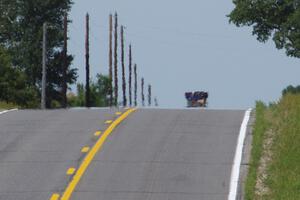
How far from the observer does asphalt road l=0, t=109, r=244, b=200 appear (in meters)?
20.9

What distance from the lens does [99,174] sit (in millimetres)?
22281

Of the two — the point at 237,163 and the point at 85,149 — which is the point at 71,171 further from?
the point at 237,163

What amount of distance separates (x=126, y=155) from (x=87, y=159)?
2.92ft

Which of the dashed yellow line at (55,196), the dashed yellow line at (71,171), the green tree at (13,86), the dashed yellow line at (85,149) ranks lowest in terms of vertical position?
the dashed yellow line at (55,196)

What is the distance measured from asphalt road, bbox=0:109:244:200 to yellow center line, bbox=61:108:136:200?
0.39 ft

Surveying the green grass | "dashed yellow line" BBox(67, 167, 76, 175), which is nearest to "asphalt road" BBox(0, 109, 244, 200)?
"dashed yellow line" BBox(67, 167, 76, 175)

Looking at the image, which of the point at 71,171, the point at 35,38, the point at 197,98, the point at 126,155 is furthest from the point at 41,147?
the point at 35,38

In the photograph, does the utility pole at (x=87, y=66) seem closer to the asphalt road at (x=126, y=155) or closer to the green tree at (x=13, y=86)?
the green tree at (x=13, y=86)

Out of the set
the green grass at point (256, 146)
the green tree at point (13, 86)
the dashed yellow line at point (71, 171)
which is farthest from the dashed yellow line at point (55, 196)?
the green tree at point (13, 86)

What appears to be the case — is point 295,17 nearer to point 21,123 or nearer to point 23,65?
point 23,65

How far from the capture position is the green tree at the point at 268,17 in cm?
7062

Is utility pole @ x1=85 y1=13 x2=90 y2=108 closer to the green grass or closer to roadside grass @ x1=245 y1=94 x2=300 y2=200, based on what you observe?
the green grass

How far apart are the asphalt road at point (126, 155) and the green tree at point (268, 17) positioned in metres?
39.4

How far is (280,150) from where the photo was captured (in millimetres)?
23266
